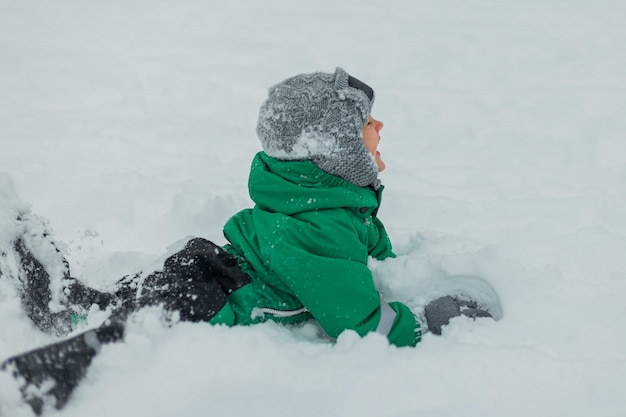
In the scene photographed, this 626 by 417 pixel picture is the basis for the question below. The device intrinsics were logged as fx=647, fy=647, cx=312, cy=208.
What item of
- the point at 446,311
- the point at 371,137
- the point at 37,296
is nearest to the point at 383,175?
the point at 371,137

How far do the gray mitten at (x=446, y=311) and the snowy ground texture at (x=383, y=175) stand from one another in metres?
0.10

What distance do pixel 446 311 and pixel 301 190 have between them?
1.84ft

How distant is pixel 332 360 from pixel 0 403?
2.34 ft

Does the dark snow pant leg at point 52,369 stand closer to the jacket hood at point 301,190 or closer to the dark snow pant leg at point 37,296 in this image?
the dark snow pant leg at point 37,296

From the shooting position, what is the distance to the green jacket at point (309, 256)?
1757 millimetres

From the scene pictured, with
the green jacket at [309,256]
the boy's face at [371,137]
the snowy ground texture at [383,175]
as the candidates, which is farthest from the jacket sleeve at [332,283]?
the boy's face at [371,137]

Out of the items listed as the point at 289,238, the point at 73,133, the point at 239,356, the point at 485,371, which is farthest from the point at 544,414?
the point at 73,133

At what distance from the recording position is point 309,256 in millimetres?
1758

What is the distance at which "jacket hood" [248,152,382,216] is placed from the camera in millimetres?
1858

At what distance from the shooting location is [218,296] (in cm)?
181

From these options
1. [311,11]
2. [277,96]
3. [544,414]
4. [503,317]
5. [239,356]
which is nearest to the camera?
[544,414]

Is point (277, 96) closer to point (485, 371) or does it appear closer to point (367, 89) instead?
point (367, 89)

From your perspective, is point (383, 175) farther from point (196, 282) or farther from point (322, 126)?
point (196, 282)

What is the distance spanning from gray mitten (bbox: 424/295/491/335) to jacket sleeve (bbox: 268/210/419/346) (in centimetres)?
10
